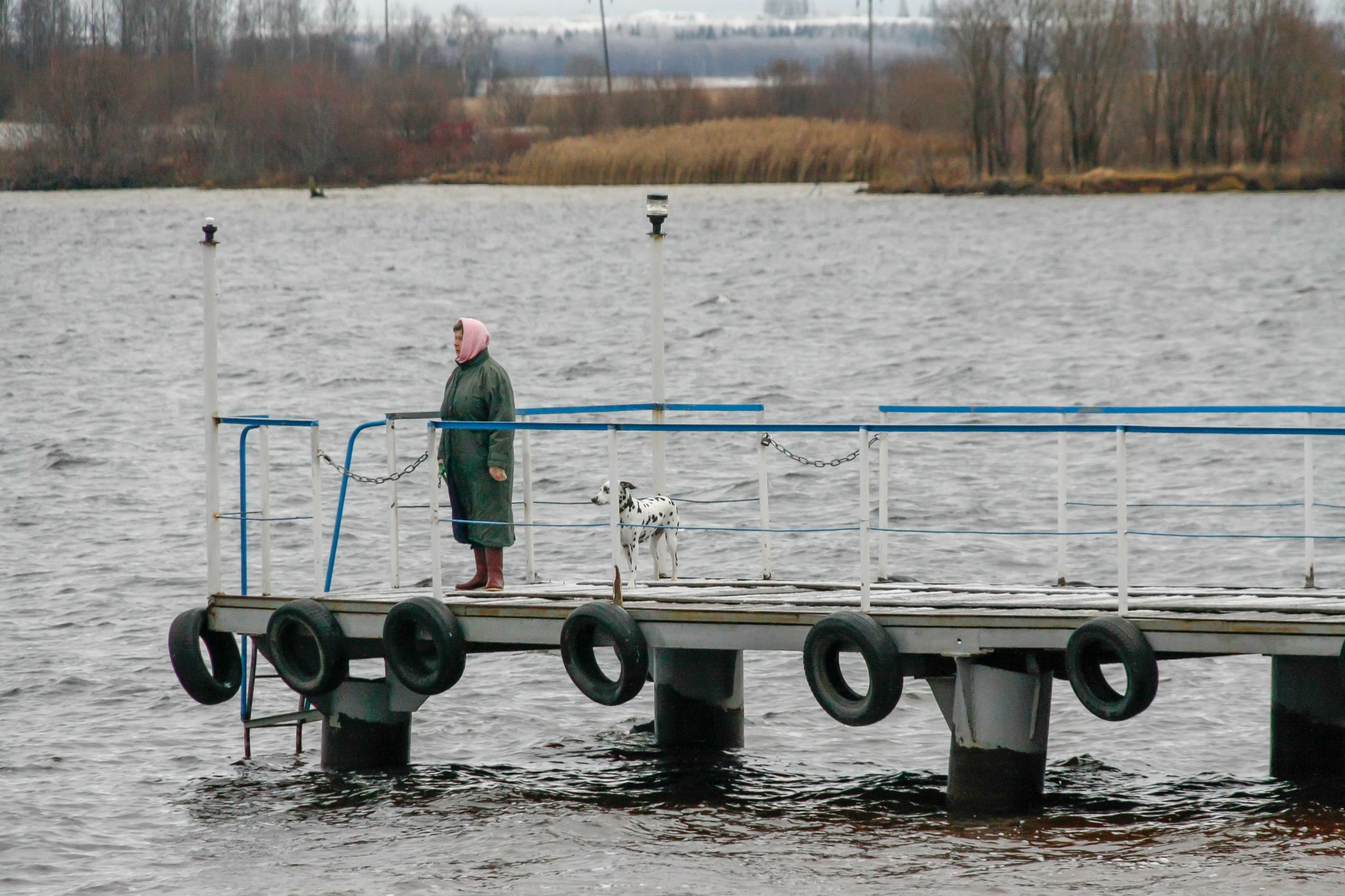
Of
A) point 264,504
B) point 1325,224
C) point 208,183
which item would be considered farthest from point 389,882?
point 208,183

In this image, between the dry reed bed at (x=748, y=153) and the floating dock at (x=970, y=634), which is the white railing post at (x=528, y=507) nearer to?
the floating dock at (x=970, y=634)

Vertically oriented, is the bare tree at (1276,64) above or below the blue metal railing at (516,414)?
above

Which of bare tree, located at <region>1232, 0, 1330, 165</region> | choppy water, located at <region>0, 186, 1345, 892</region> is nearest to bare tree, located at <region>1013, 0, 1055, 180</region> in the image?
bare tree, located at <region>1232, 0, 1330, 165</region>

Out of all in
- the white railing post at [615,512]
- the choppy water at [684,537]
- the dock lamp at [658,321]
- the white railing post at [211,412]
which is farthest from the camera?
the dock lamp at [658,321]

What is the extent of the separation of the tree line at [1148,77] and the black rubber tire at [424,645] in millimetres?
67453

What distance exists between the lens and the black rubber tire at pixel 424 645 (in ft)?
34.4

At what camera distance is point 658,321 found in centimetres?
1131

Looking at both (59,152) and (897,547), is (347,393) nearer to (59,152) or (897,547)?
(897,547)

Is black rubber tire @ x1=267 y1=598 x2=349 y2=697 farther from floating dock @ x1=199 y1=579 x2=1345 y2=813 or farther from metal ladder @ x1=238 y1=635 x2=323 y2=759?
metal ladder @ x1=238 y1=635 x2=323 y2=759

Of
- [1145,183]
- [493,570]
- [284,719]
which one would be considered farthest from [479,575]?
[1145,183]

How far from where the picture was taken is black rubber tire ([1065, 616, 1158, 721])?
9289 millimetres

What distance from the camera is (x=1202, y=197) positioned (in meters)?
73.8

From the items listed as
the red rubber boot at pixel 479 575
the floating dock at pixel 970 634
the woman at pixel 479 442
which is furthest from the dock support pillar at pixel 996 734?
the red rubber boot at pixel 479 575

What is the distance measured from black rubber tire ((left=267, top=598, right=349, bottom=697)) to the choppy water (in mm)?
778
